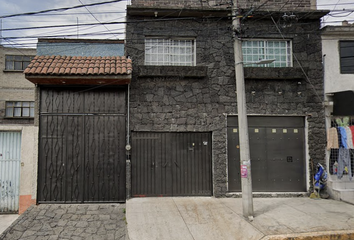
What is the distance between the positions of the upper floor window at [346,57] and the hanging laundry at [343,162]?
2.52 meters

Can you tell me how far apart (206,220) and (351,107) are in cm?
533

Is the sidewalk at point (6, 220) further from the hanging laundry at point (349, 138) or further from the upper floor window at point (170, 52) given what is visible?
the hanging laundry at point (349, 138)

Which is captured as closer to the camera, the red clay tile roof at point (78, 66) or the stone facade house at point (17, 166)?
the red clay tile roof at point (78, 66)

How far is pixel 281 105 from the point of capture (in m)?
Answer: 7.75

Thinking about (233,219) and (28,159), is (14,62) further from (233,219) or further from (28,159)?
(233,219)

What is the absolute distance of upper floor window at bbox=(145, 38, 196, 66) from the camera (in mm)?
7801

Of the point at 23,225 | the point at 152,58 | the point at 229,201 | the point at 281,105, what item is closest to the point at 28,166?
the point at 23,225

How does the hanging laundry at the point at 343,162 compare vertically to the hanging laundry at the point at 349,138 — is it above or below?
below

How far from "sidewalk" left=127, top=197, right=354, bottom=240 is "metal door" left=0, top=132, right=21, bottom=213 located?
349 cm

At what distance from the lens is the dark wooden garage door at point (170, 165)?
24.2 ft

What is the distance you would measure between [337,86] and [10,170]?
10.2 meters

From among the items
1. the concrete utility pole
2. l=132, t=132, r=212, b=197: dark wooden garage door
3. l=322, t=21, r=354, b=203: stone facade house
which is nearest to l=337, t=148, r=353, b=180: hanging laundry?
l=322, t=21, r=354, b=203: stone facade house

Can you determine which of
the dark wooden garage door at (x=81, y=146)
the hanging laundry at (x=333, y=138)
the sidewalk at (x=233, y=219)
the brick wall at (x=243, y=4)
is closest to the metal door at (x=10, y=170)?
the dark wooden garage door at (x=81, y=146)

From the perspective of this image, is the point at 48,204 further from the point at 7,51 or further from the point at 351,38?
the point at 7,51
